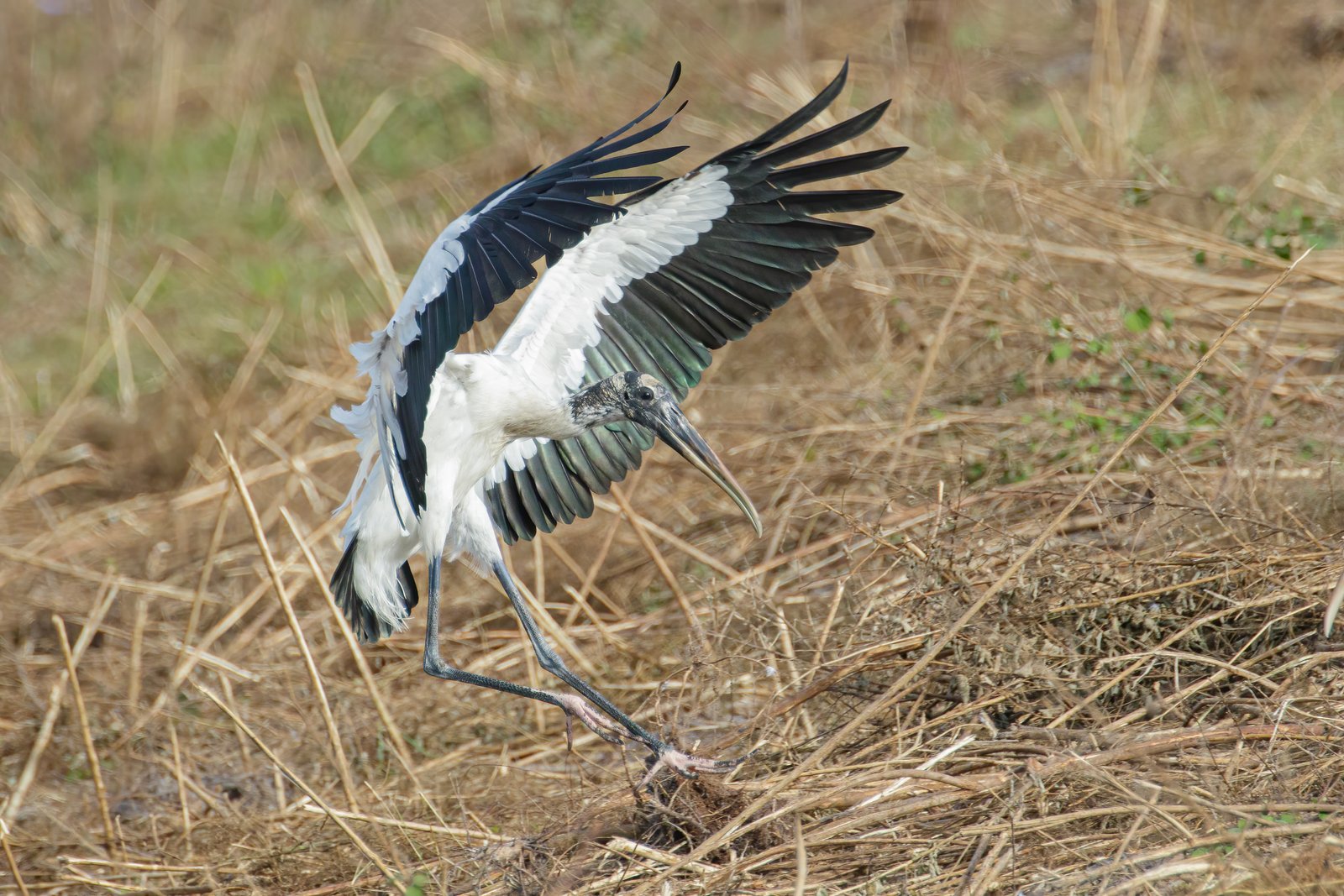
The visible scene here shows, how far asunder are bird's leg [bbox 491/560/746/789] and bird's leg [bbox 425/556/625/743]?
0.14 ft

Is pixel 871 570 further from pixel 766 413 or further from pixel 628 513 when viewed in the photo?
pixel 766 413

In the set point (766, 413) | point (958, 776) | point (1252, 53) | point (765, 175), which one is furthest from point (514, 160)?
point (958, 776)

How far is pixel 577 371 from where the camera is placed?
4.61 meters

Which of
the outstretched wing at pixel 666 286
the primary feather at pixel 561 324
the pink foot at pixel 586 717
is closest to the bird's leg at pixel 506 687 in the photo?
the pink foot at pixel 586 717

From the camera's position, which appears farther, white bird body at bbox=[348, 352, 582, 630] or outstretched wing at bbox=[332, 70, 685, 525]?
white bird body at bbox=[348, 352, 582, 630]

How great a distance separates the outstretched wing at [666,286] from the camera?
4.20 meters

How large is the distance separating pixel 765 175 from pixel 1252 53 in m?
5.03

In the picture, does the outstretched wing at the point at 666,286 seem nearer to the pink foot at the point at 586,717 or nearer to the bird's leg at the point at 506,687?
the bird's leg at the point at 506,687

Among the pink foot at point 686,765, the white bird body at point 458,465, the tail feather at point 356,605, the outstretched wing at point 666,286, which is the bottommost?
the tail feather at point 356,605

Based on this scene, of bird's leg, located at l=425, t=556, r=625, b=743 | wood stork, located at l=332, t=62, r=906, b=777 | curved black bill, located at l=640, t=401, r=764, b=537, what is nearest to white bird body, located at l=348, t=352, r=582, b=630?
wood stork, located at l=332, t=62, r=906, b=777

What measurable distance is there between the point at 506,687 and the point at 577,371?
1.03 metres

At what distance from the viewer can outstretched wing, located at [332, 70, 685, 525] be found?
3.45m

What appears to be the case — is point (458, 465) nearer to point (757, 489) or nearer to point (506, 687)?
point (506, 687)

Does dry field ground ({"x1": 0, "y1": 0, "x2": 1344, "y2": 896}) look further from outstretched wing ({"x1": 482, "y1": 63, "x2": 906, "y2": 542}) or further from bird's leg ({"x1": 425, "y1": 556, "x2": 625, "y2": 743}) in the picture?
outstretched wing ({"x1": 482, "y1": 63, "x2": 906, "y2": 542})
